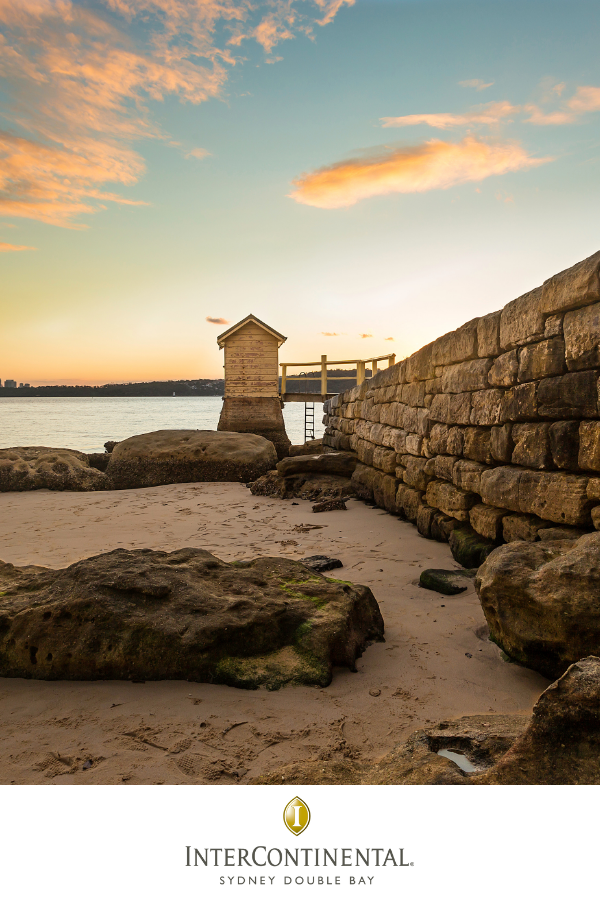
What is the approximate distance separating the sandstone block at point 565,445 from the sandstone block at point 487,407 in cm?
75

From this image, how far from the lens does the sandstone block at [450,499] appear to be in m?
4.61

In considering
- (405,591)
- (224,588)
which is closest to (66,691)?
(224,588)

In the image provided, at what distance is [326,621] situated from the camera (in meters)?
2.65

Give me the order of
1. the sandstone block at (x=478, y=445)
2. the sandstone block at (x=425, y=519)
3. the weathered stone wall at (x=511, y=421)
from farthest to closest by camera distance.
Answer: the sandstone block at (x=425, y=519) → the sandstone block at (x=478, y=445) → the weathered stone wall at (x=511, y=421)

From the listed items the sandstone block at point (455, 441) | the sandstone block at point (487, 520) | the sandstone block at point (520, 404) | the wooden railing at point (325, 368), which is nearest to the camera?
the sandstone block at point (520, 404)

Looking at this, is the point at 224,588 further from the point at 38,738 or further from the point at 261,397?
the point at 261,397

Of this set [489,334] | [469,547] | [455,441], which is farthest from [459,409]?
[469,547]

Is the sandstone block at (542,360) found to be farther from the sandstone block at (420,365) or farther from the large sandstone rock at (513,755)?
the large sandstone rock at (513,755)

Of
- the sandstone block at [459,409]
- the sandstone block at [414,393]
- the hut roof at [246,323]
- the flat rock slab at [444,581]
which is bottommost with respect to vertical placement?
the flat rock slab at [444,581]

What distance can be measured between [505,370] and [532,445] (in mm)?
716

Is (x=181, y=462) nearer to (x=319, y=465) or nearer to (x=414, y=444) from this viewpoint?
(x=319, y=465)

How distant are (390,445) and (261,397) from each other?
1245 centimetres

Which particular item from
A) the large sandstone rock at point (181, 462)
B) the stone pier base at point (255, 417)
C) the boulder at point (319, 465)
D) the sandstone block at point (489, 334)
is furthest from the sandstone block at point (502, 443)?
the stone pier base at point (255, 417)
